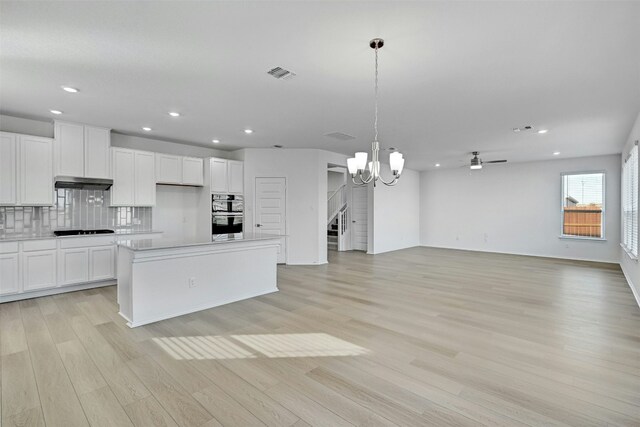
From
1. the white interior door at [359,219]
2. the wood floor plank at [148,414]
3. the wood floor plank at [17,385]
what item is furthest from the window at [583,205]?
the wood floor plank at [17,385]

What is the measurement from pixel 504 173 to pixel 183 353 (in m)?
9.54

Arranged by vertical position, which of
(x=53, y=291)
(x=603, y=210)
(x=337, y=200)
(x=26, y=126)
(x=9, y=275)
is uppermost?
(x=26, y=126)

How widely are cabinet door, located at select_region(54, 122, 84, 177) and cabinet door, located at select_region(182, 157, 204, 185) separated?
1.71 meters

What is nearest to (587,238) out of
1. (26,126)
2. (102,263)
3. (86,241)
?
(102,263)

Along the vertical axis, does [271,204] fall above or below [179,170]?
below

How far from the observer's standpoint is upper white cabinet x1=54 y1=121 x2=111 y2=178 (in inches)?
187

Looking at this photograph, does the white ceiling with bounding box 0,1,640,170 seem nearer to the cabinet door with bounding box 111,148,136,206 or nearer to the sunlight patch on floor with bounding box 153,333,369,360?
the cabinet door with bounding box 111,148,136,206

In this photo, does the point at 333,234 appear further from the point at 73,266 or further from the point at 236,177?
the point at 73,266

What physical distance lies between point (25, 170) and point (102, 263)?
5.73 ft

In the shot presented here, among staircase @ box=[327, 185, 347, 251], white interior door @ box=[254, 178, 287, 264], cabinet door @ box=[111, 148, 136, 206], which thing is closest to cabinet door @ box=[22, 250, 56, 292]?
cabinet door @ box=[111, 148, 136, 206]

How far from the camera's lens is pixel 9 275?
4.20m

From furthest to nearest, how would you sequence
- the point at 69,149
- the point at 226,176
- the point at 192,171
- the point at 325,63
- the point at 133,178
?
the point at 226,176
the point at 192,171
the point at 133,178
the point at 69,149
the point at 325,63

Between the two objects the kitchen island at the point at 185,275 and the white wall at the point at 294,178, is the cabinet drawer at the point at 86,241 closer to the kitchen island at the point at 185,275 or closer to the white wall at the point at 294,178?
the kitchen island at the point at 185,275

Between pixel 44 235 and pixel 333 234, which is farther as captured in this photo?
pixel 333 234
